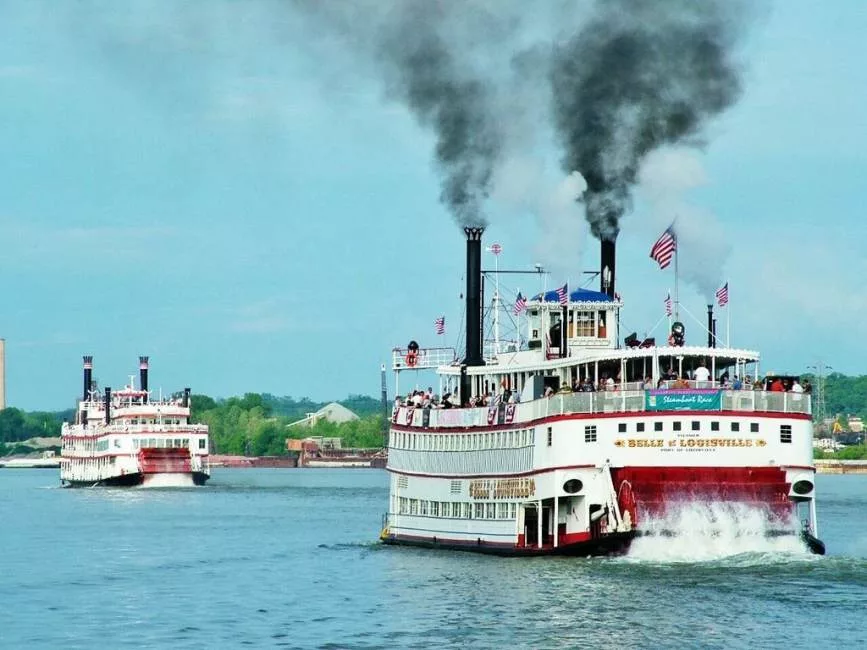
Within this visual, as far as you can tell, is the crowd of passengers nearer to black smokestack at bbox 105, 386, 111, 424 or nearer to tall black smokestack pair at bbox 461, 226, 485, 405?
tall black smokestack pair at bbox 461, 226, 485, 405

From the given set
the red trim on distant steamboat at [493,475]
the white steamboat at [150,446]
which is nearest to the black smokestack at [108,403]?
the white steamboat at [150,446]

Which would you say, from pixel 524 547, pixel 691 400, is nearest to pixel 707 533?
pixel 691 400

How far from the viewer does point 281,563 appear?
7531 cm

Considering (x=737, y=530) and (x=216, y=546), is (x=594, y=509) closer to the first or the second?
(x=737, y=530)

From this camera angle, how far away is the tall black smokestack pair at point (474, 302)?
78.7 m

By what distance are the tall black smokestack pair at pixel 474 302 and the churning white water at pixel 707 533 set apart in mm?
17462

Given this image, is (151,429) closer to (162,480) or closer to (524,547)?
(162,480)

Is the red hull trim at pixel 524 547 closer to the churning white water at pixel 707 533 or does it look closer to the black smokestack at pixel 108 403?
the churning white water at pixel 707 533

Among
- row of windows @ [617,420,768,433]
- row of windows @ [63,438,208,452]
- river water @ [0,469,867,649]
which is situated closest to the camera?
river water @ [0,469,867,649]

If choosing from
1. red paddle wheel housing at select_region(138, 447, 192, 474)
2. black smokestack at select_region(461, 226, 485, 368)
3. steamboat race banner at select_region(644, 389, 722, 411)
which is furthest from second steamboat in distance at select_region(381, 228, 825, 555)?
red paddle wheel housing at select_region(138, 447, 192, 474)

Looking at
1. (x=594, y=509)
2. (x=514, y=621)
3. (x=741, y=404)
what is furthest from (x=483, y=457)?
(x=514, y=621)

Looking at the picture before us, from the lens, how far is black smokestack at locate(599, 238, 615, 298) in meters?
77.1

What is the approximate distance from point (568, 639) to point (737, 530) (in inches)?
556

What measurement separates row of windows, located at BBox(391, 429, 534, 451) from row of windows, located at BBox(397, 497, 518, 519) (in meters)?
2.19
